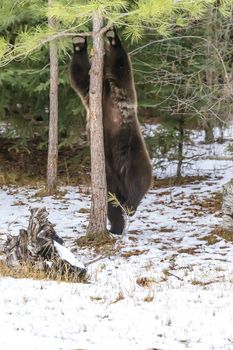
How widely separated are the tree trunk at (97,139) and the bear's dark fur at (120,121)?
0.08 metres

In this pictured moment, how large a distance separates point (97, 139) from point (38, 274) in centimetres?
271

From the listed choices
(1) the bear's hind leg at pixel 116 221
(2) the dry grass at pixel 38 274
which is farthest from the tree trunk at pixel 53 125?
(2) the dry grass at pixel 38 274

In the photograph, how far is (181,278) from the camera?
664 centimetres

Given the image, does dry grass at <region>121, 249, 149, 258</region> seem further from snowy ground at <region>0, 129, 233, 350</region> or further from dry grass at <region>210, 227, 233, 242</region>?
dry grass at <region>210, 227, 233, 242</region>

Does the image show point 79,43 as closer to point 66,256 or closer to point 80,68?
point 80,68

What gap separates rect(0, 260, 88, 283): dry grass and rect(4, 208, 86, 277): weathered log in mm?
54

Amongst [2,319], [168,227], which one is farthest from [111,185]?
[2,319]

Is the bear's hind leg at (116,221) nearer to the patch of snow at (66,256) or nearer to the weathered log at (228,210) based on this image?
the weathered log at (228,210)

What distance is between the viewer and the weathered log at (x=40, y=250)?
646 cm

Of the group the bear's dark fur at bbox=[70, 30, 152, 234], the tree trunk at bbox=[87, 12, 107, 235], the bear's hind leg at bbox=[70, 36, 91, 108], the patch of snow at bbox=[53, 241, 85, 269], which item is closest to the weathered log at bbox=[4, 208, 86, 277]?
the patch of snow at bbox=[53, 241, 85, 269]

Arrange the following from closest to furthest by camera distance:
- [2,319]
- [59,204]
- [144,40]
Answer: [2,319] < [59,204] < [144,40]

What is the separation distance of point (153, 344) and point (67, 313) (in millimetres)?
911

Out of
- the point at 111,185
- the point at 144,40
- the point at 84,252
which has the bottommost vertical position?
the point at 84,252

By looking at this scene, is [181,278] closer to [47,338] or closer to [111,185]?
[111,185]
